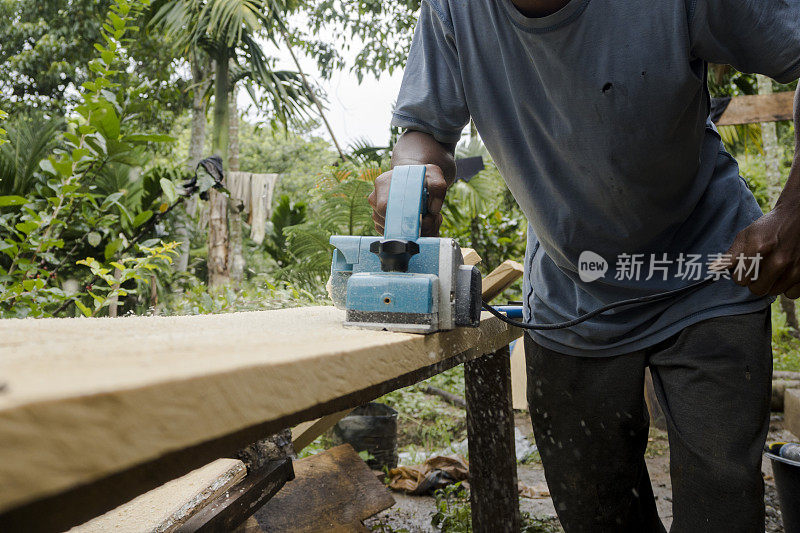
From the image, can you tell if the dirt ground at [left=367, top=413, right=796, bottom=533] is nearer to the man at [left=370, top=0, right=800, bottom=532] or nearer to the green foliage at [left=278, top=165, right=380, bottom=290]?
the man at [left=370, top=0, right=800, bottom=532]

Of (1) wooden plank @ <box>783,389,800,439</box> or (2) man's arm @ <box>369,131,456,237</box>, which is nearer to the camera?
(2) man's arm @ <box>369,131,456,237</box>

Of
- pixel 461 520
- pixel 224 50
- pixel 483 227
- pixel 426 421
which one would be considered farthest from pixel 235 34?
pixel 461 520

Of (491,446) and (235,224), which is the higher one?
(235,224)

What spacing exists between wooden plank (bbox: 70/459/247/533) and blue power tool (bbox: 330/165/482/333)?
2.01 feet

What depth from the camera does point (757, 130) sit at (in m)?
7.20

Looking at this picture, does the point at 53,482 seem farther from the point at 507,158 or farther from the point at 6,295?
the point at 6,295

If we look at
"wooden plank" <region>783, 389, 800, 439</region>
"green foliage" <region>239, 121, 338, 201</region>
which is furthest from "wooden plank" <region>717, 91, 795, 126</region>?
"green foliage" <region>239, 121, 338, 201</region>

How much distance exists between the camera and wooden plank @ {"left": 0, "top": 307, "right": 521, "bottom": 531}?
36 centimetres

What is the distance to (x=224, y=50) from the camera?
7883mm

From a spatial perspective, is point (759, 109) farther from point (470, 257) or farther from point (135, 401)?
point (135, 401)

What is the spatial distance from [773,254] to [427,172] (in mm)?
753

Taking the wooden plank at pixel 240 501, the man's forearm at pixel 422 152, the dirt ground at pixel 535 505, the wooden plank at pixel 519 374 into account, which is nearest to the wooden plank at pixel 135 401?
the wooden plank at pixel 240 501

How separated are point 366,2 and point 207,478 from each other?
7.45 metres

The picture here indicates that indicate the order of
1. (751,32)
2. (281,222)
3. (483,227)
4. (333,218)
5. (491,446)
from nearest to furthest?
(751,32) < (491,446) < (333,218) < (483,227) < (281,222)
